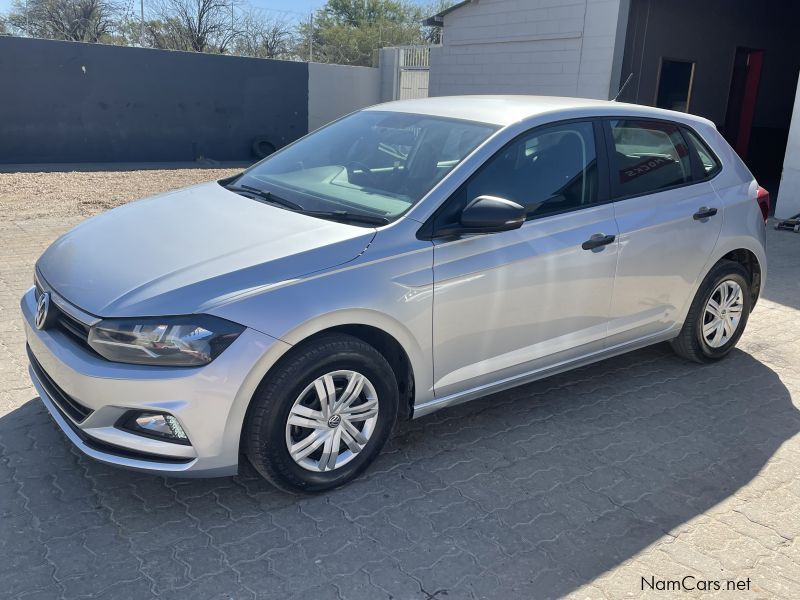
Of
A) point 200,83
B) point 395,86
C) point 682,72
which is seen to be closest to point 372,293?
point 682,72

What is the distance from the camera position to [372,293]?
3111mm

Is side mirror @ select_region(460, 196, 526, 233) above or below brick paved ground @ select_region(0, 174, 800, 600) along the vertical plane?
above

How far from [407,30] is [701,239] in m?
31.4

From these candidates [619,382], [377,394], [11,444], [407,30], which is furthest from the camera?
[407,30]

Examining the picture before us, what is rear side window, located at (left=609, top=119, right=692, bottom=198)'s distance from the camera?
4.14 metres

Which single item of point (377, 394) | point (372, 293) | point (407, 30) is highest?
point (407, 30)

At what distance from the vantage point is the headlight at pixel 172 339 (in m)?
2.77

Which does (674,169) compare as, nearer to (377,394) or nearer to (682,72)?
(377,394)

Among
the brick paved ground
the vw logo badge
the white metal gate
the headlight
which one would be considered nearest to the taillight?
the brick paved ground

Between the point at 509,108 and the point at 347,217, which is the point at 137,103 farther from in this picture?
the point at 347,217

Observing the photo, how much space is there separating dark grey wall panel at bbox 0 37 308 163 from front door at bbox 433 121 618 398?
13130 millimetres

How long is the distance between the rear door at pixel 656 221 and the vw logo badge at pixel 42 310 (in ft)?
9.67

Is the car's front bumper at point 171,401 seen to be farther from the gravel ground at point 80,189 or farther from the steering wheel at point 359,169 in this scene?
the gravel ground at point 80,189

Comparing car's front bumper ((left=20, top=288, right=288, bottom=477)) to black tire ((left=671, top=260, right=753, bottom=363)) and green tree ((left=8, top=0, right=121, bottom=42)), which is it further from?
green tree ((left=8, top=0, right=121, bottom=42))
